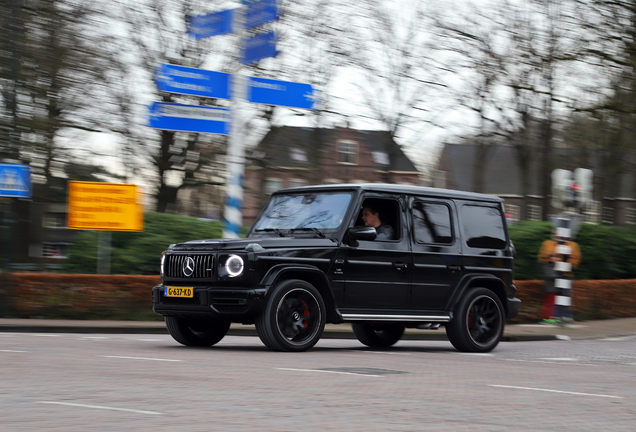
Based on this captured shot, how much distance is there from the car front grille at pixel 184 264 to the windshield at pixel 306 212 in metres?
1.19

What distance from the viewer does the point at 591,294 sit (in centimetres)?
1967

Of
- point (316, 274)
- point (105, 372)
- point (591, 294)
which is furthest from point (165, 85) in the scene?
point (591, 294)

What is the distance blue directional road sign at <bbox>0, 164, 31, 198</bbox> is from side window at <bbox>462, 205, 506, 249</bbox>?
8.46 m

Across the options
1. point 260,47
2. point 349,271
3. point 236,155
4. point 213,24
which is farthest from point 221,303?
point 213,24

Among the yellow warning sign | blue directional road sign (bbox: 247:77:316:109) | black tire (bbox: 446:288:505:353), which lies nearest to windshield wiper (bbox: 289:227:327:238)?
black tire (bbox: 446:288:505:353)

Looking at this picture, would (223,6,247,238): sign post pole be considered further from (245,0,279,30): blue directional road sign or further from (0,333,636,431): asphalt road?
(0,333,636,431): asphalt road

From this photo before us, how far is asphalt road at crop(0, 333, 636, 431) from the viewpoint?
527cm

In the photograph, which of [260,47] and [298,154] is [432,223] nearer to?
[260,47]

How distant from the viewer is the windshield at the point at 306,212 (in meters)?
10.7

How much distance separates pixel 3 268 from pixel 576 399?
12523 mm

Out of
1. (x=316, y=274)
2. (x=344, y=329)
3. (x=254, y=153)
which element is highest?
(x=254, y=153)

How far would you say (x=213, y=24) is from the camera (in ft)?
48.3

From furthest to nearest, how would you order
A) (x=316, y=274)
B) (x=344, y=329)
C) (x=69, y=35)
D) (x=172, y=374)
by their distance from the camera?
(x=69, y=35)
(x=344, y=329)
(x=316, y=274)
(x=172, y=374)

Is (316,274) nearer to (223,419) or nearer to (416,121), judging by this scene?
(223,419)
